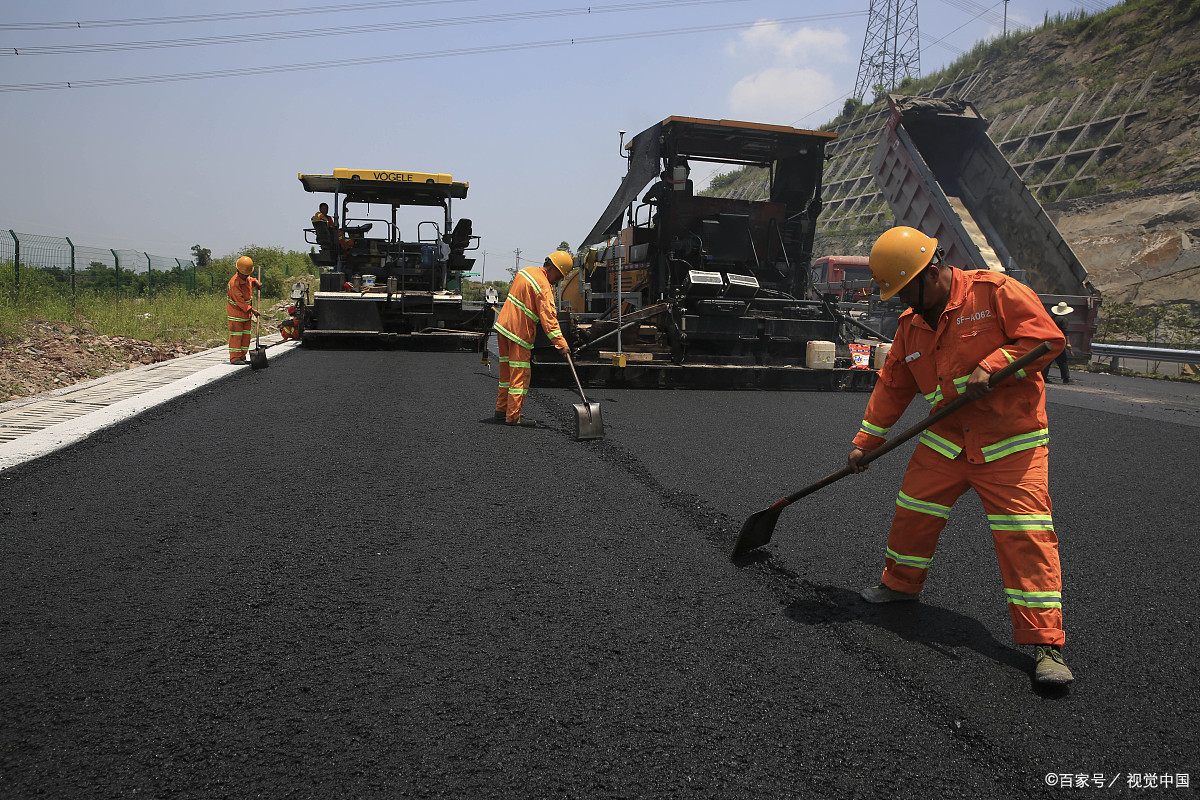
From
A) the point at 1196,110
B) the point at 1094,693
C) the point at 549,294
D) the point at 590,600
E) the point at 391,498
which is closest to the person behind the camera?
the point at 1094,693

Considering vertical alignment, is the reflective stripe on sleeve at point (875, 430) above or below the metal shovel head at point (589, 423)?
above

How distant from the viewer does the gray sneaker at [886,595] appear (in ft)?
9.53

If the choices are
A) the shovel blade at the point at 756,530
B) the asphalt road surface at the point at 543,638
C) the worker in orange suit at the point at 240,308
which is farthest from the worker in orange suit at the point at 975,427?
the worker in orange suit at the point at 240,308

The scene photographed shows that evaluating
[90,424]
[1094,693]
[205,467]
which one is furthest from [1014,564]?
[90,424]

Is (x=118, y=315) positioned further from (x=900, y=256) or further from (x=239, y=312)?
(x=900, y=256)

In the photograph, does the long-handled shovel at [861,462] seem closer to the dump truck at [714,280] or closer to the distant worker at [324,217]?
the dump truck at [714,280]

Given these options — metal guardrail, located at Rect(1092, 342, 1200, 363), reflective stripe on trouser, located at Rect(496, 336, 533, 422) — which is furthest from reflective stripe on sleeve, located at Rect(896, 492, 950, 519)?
metal guardrail, located at Rect(1092, 342, 1200, 363)

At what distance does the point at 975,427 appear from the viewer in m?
2.62

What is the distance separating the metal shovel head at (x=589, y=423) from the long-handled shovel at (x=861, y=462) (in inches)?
98.3

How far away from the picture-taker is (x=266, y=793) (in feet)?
5.76

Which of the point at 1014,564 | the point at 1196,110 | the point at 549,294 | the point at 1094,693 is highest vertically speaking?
the point at 1196,110

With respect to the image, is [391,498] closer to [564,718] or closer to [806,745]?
[564,718]

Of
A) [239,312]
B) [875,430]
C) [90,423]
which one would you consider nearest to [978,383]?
[875,430]

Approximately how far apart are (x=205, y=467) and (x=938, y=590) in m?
3.90
